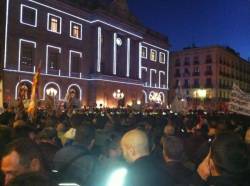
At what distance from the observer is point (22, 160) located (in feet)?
9.16

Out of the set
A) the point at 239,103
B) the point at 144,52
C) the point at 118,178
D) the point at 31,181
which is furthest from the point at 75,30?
the point at 31,181

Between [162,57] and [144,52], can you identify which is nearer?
[144,52]

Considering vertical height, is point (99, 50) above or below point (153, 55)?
below

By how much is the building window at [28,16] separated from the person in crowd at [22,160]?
107ft

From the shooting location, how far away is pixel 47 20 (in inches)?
1417

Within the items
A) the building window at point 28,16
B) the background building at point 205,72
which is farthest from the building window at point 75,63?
the background building at point 205,72

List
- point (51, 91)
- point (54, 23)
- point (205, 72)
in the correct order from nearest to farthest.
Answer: point (51, 91) < point (54, 23) < point (205, 72)

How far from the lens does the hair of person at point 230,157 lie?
3.31 meters

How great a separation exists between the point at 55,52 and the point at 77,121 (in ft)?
100

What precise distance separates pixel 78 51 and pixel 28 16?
7977 mm

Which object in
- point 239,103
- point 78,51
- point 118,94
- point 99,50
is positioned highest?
point 99,50

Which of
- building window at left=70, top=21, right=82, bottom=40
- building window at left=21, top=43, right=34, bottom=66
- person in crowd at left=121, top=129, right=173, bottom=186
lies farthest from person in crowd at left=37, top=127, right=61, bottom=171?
building window at left=70, top=21, right=82, bottom=40

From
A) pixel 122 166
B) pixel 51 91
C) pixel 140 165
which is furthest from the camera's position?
pixel 51 91

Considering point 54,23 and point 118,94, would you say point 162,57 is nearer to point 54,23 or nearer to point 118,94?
point 118,94
